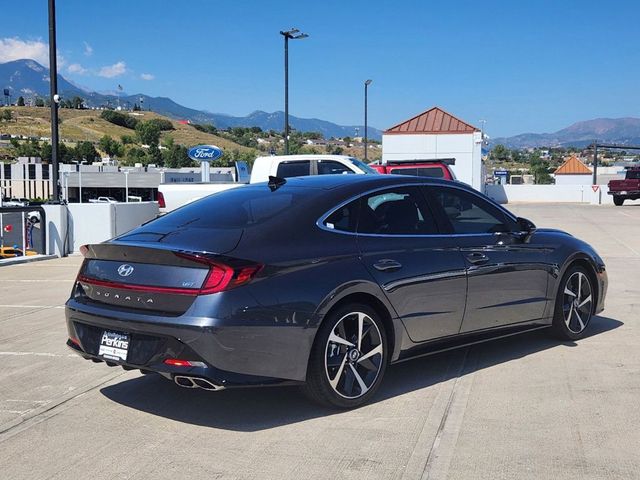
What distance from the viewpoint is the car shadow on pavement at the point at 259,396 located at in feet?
16.3

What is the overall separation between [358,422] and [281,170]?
33.8ft

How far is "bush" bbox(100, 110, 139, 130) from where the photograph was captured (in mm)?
178125

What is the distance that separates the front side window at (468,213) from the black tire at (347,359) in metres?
1.29

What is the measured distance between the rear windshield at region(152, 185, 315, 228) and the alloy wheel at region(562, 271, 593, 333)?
2932 mm

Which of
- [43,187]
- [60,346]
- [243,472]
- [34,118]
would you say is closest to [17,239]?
[60,346]

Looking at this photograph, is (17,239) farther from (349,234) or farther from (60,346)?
(349,234)

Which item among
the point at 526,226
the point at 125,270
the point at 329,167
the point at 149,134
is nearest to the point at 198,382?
the point at 125,270

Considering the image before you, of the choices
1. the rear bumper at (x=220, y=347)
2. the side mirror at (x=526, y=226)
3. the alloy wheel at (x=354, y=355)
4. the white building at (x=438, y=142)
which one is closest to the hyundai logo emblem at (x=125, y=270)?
the rear bumper at (x=220, y=347)

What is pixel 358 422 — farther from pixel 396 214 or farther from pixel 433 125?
pixel 433 125

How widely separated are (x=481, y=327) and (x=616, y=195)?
37880mm

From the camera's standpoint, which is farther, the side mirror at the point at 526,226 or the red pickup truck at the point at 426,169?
the red pickup truck at the point at 426,169

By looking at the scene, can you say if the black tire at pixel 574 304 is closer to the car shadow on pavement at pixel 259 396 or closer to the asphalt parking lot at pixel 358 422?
the asphalt parking lot at pixel 358 422

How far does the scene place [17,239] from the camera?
58.7 ft

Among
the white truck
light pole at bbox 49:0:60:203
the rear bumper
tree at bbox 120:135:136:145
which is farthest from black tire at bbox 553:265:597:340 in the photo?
tree at bbox 120:135:136:145
